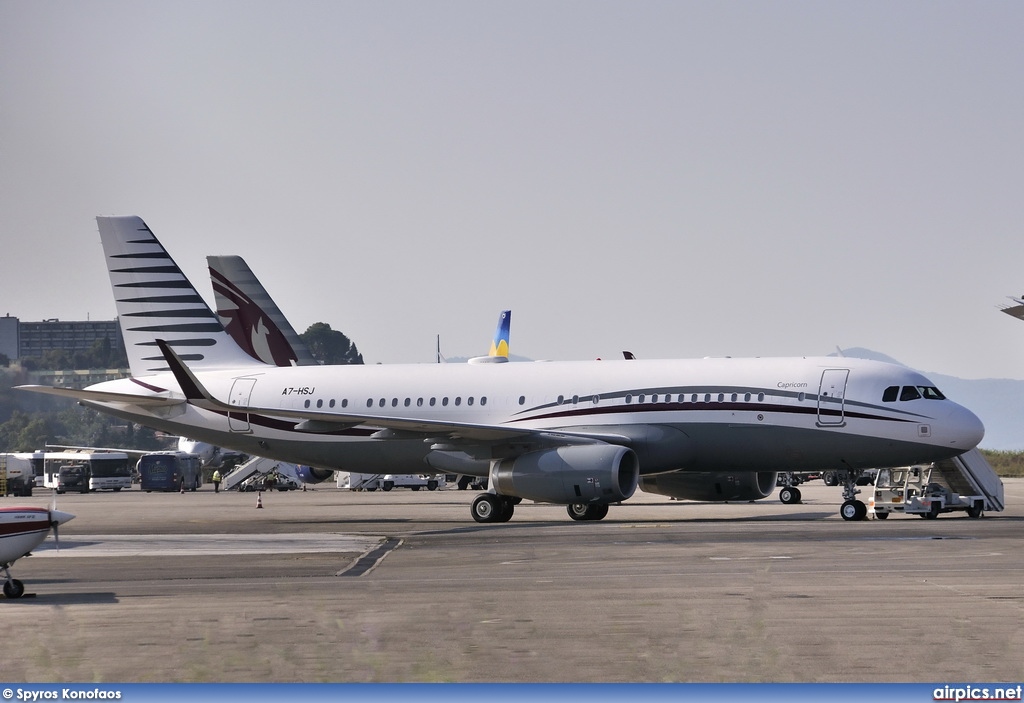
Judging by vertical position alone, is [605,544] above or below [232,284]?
below

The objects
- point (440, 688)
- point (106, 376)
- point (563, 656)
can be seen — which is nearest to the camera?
point (440, 688)

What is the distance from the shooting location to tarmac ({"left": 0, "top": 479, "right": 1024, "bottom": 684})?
1209 cm

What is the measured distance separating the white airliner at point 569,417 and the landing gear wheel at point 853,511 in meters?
0.07

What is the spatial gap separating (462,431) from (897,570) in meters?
16.7

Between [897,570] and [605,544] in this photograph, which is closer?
[897,570]

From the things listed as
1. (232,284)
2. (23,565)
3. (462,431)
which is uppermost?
(232,284)

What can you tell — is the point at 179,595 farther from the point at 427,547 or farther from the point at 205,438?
the point at 205,438

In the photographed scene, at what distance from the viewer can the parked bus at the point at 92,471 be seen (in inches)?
3393

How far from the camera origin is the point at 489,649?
1318 centimetres

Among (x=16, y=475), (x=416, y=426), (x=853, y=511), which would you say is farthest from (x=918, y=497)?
(x=16, y=475)

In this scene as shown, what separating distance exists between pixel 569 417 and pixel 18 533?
20.3 metres

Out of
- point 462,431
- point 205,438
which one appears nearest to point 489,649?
point 462,431

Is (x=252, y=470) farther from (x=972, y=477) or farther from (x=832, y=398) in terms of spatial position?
(x=972, y=477)

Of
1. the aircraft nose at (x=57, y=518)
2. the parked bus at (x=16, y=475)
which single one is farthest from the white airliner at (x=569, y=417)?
the parked bus at (x=16, y=475)
